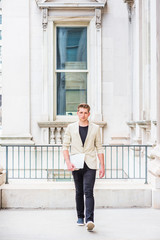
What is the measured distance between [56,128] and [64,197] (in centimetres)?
434

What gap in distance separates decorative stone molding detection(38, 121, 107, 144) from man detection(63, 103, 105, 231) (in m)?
5.67

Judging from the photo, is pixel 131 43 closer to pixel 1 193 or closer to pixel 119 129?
pixel 119 129

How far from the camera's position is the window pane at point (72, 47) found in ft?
38.9

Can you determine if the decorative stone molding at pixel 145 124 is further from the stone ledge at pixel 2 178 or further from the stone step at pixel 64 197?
the stone ledge at pixel 2 178

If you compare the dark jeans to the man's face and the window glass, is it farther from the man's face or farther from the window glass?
the window glass

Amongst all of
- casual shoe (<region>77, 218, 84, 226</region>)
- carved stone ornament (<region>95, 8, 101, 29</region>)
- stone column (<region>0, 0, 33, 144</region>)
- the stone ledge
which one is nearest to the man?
casual shoe (<region>77, 218, 84, 226</region>)

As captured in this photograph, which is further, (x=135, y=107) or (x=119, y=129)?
(x=119, y=129)

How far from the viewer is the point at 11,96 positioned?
11438mm

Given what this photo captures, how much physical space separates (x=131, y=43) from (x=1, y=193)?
19.7 ft

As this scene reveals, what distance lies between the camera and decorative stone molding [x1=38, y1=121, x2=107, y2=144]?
11.4 meters

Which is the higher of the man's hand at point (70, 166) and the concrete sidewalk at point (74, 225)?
the man's hand at point (70, 166)

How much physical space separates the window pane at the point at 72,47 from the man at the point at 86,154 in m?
6.41

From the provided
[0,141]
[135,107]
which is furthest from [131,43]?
[0,141]

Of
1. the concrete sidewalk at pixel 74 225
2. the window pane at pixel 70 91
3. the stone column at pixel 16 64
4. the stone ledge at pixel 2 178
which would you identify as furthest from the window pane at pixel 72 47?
the concrete sidewalk at pixel 74 225
